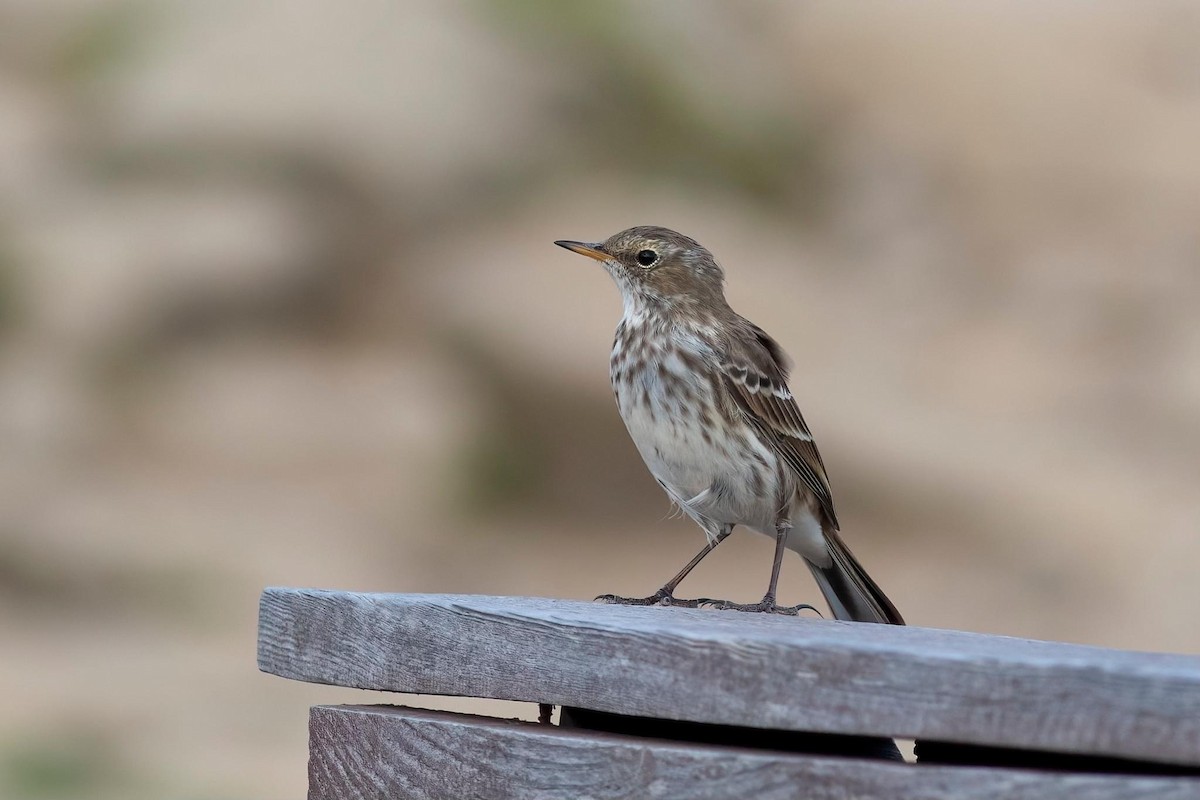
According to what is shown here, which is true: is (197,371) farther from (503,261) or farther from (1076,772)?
(1076,772)

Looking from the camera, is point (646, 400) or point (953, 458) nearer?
point (646, 400)

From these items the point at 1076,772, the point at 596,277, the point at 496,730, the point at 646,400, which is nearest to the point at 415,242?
the point at 596,277

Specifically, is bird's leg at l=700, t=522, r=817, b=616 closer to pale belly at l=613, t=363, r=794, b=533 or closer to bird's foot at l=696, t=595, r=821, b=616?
bird's foot at l=696, t=595, r=821, b=616

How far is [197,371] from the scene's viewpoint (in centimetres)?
872

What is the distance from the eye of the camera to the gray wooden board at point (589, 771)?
2.27 metres

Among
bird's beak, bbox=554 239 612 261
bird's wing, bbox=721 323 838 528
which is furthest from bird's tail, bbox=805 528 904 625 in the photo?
bird's beak, bbox=554 239 612 261

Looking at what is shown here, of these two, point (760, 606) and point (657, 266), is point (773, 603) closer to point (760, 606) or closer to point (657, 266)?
point (760, 606)

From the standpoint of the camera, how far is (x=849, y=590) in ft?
16.9

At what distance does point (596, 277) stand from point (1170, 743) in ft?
22.7

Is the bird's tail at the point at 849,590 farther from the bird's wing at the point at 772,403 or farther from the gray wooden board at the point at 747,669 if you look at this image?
the gray wooden board at the point at 747,669

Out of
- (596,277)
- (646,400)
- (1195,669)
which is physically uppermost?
(596,277)

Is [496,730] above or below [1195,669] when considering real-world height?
below

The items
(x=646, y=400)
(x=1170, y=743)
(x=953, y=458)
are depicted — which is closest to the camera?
(x=1170, y=743)

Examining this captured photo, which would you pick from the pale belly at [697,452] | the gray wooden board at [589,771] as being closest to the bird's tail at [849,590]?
the pale belly at [697,452]
